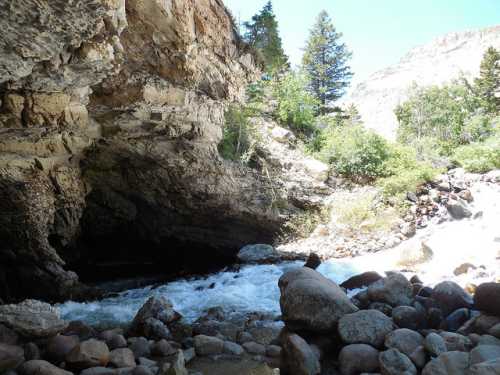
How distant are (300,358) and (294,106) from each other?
52.2 feet

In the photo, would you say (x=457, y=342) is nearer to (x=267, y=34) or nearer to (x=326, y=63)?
(x=267, y=34)

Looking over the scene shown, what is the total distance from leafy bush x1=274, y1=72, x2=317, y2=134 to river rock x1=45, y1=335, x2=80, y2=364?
15.2 m

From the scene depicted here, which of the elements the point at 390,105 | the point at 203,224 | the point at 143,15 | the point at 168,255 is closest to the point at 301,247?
the point at 203,224

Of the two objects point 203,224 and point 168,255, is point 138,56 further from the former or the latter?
point 168,255

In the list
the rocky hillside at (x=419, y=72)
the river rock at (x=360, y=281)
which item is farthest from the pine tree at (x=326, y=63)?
the river rock at (x=360, y=281)

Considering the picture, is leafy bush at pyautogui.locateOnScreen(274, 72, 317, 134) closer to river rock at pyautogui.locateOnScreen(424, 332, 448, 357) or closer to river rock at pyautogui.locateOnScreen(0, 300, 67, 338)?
river rock at pyautogui.locateOnScreen(0, 300, 67, 338)

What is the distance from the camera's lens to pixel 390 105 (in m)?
48.9

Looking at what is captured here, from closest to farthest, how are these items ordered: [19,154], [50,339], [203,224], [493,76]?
[50,339]
[19,154]
[203,224]
[493,76]

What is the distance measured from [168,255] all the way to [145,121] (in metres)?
6.37

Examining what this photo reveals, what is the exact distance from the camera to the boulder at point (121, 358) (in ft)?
13.1

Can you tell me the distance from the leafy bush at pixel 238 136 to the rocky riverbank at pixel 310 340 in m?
8.83

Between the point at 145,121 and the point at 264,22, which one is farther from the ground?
the point at 264,22

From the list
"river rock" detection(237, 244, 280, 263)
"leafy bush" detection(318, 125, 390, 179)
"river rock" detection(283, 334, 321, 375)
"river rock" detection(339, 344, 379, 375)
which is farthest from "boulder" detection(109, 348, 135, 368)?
"leafy bush" detection(318, 125, 390, 179)

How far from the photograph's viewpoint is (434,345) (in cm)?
338
